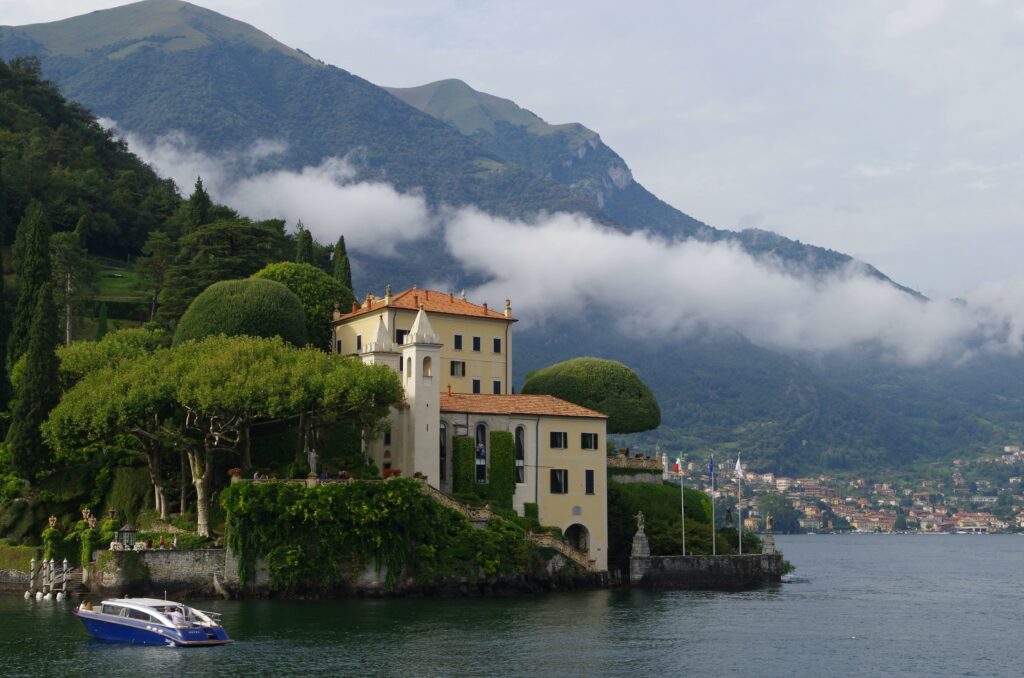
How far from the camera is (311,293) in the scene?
9981 centimetres

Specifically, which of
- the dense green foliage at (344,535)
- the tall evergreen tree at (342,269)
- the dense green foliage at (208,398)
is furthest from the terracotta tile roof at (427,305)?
the dense green foliage at (344,535)

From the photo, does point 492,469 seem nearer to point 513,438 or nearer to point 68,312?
point 513,438

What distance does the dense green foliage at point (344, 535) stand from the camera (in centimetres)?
7100

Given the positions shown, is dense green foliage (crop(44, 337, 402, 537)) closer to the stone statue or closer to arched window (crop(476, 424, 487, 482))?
the stone statue

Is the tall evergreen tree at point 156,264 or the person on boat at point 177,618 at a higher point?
the tall evergreen tree at point 156,264

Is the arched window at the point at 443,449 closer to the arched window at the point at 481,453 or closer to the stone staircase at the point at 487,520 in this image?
the arched window at the point at 481,453

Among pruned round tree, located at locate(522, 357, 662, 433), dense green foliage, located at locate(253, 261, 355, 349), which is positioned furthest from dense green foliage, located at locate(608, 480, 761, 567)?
dense green foliage, located at locate(253, 261, 355, 349)

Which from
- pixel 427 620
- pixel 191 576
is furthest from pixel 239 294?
pixel 427 620

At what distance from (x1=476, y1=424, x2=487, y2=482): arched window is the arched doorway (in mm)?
6835

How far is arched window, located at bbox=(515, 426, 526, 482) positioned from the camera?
8381 cm

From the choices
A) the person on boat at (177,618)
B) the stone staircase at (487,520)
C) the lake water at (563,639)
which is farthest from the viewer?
the stone staircase at (487,520)

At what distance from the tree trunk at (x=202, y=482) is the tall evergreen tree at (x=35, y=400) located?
31.9 feet

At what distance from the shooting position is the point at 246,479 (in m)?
73.6

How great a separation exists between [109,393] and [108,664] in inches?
940
